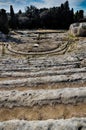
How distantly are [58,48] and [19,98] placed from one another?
19.4 metres

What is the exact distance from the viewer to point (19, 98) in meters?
6.43

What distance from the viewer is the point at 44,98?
625cm

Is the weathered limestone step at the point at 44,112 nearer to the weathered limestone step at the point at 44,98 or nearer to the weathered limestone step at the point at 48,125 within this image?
the weathered limestone step at the point at 44,98

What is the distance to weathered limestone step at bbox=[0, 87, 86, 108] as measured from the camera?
6.15 meters

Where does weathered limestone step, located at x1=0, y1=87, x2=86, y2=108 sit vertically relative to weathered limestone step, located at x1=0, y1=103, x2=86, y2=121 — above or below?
above

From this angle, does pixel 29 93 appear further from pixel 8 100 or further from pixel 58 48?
pixel 58 48

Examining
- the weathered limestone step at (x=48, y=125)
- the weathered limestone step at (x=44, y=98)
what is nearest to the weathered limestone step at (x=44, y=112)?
the weathered limestone step at (x=44, y=98)

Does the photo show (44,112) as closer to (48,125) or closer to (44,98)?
(44,98)

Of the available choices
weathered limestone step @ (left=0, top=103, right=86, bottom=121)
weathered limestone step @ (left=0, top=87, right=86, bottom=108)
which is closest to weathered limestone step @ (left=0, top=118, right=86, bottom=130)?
weathered limestone step @ (left=0, top=103, right=86, bottom=121)

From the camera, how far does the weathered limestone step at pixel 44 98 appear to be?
6.15 m

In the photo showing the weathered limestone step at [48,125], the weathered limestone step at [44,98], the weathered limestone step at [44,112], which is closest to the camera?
the weathered limestone step at [48,125]

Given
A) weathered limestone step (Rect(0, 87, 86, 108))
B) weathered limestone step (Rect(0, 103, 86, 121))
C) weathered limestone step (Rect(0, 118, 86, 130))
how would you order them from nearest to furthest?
1. weathered limestone step (Rect(0, 118, 86, 130))
2. weathered limestone step (Rect(0, 103, 86, 121))
3. weathered limestone step (Rect(0, 87, 86, 108))

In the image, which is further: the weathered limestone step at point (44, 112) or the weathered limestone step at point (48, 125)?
the weathered limestone step at point (44, 112)

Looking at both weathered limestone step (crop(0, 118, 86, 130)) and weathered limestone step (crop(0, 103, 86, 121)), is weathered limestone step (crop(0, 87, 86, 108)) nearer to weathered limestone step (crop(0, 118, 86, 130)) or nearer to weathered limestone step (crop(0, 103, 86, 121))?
weathered limestone step (crop(0, 103, 86, 121))
